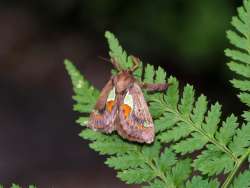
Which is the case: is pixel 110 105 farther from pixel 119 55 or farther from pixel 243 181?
pixel 243 181

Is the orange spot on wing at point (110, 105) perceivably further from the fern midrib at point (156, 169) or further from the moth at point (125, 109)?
the fern midrib at point (156, 169)

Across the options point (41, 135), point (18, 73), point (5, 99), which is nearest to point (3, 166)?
point (41, 135)

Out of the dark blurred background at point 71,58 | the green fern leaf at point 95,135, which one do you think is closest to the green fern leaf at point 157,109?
the green fern leaf at point 95,135

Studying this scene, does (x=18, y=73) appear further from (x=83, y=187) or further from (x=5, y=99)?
(x=83, y=187)

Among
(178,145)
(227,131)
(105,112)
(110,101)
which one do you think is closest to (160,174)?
(178,145)

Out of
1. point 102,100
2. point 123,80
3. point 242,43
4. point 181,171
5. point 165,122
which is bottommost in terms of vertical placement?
point 181,171

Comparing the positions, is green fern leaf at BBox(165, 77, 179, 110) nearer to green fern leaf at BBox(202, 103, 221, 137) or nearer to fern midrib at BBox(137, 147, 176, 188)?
green fern leaf at BBox(202, 103, 221, 137)

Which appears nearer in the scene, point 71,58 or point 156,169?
point 156,169

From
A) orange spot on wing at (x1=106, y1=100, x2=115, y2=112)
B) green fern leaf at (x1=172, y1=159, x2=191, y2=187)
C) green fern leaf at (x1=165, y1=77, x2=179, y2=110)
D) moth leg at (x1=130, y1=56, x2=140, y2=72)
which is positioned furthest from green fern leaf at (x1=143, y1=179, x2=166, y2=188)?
moth leg at (x1=130, y1=56, x2=140, y2=72)
